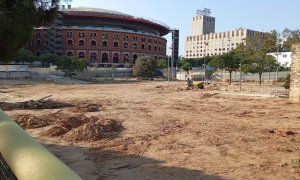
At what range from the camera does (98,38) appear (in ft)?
419

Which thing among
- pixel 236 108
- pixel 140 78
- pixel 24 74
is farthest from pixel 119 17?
pixel 236 108

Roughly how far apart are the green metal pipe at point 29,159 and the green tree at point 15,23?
6635 millimetres

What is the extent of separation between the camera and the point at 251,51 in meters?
73.6

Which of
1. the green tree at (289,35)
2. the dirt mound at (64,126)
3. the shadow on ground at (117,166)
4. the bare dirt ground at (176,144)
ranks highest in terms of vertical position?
the green tree at (289,35)

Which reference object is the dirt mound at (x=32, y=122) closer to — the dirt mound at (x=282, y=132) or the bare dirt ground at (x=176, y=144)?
the bare dirt ground at (x=176, y=144)

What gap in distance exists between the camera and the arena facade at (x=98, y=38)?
Result: 414 ft

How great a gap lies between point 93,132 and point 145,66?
8085cm

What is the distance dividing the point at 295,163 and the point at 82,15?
12297 cm

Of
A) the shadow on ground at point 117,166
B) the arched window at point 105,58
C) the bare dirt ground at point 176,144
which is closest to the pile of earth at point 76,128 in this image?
the bare dirt ground at point 176,144

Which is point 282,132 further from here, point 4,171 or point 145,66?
point 145,66

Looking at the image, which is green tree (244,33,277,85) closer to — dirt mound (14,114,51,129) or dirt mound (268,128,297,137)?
dirt mound (268,128,297,137)

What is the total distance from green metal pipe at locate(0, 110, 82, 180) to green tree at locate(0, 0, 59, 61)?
663cm

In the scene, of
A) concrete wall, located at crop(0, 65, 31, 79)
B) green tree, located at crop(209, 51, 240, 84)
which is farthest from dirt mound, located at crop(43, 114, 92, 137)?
concrete wall, located at crop(0, 65, 31, 79)

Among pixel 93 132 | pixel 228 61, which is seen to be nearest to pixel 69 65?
pixel 228 61
